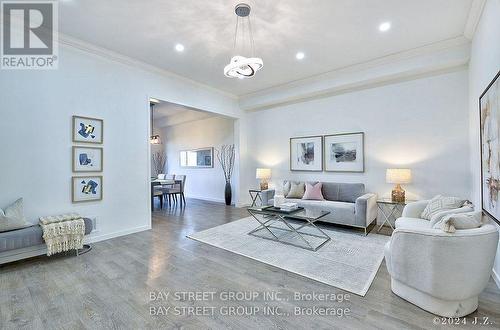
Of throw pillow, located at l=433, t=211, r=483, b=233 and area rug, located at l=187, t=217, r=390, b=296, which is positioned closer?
throw pillow, located at l=433, t=211, r=483, b=233

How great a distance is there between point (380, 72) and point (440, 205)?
101 inches

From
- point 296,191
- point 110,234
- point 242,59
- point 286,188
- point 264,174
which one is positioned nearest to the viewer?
point 242,59

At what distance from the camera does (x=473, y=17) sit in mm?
2951

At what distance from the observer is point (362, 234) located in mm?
3951

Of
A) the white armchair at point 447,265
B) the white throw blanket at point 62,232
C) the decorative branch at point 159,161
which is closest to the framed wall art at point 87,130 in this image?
the white throw blanket at point 62,232

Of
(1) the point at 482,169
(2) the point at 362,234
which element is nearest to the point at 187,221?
(2) the point at 362,234

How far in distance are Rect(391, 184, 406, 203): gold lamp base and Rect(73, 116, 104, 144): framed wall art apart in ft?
17.1

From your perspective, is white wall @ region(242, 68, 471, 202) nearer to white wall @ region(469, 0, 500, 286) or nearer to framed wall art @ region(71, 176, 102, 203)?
white wall @ region(469, 0, 500, 286)

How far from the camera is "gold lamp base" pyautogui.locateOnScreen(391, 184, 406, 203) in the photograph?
4.05m

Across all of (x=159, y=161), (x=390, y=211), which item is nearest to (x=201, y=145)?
(x=159, y=161)

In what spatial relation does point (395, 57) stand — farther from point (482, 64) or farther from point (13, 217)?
point (13, 217)

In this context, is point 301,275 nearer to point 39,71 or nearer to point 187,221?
point 187,221

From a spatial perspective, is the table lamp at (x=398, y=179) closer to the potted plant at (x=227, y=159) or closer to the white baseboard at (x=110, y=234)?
the potted plant at (x=227, y=159)

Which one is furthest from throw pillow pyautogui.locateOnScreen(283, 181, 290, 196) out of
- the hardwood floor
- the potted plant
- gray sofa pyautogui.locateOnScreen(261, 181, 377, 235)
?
the hardwood floor
